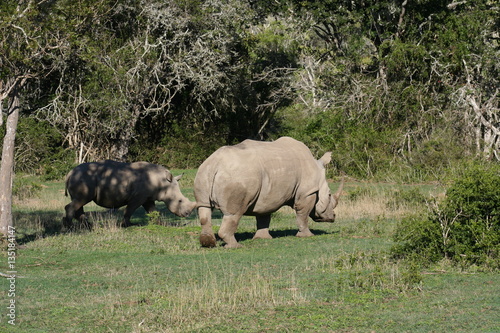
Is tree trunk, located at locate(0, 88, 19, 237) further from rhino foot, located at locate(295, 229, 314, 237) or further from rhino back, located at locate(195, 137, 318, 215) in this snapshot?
rhino foot, located at locate(295, 229, 314, 237)

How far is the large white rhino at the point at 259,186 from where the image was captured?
44.4ft

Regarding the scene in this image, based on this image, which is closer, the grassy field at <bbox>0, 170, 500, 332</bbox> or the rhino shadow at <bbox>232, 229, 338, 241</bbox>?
the grassy field at <bbox>0, 170, 500, 332</bbox>

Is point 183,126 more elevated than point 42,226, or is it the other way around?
point 183,126

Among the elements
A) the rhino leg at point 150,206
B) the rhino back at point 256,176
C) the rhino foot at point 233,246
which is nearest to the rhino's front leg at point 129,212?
the rhino leg at point 150,206

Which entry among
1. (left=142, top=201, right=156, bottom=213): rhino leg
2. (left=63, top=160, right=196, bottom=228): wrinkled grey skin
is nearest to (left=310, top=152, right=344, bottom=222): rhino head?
(left=63, top=160, right=196, bottom=228): wrinkled grey skin

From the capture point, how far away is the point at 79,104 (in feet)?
99.1

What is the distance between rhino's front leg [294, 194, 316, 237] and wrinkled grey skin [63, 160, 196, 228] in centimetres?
308

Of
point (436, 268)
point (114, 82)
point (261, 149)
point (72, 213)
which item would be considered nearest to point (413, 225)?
point (436, 268)

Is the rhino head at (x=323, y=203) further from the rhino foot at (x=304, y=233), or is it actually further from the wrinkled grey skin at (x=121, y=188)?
the wrinkled grey skin at (x=121, y=188)

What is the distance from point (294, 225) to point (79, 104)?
49.1ft

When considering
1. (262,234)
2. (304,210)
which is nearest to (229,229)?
(262,234)

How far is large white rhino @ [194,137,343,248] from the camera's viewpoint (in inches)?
533

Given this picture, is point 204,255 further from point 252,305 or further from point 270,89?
point 270,89

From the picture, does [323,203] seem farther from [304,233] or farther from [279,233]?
[279,233]
